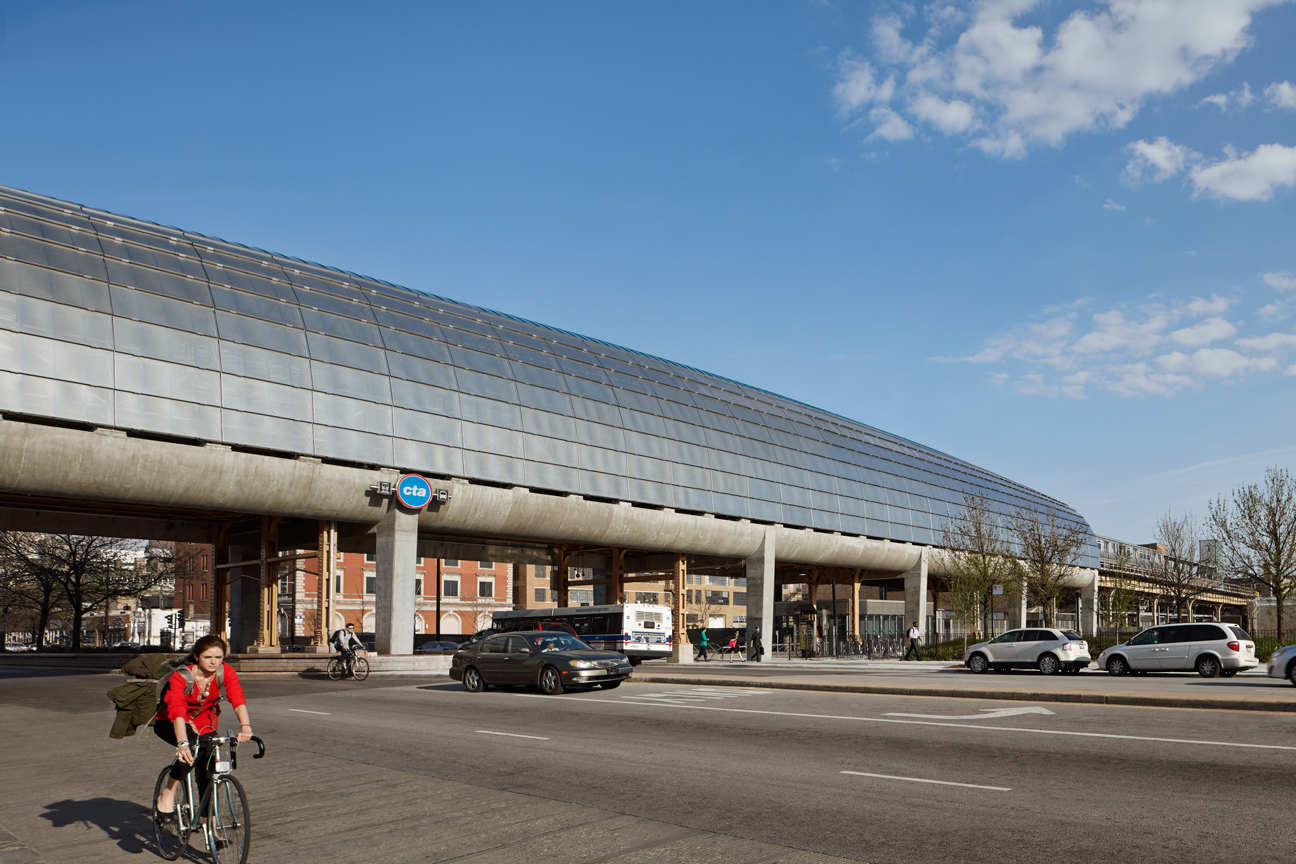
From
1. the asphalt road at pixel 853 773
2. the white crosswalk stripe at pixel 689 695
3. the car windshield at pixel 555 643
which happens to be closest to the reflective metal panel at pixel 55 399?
the asphalt road at pixel 853 773

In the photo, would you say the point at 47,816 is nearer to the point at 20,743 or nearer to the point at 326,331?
the point at 20,743

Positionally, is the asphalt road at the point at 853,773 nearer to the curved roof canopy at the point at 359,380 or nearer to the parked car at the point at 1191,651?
the parked car at the point at 1191,651

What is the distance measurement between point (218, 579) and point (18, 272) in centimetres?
1974

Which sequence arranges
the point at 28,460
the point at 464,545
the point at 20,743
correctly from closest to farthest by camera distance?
the point at 20,743, the point at 28,460, the point at 464,545

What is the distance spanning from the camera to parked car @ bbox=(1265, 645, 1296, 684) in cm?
2436

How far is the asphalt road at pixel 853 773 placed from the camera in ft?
26.8

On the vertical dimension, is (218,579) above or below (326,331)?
below

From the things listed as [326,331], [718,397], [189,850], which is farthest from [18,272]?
[718,397]

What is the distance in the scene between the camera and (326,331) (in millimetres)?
41656

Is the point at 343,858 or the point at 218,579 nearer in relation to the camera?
the point at 343,858

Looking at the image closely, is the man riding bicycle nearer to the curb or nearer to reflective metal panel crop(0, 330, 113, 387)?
reflective metal panel crop(0, 330, 113, 387)

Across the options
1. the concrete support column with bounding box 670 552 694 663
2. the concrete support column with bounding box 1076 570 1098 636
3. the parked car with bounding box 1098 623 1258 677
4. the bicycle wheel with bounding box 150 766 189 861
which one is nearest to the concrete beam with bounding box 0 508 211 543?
the concrete support column with bounding box 670 552 694 663

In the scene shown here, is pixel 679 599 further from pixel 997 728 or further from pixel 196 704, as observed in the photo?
pixel 196 704

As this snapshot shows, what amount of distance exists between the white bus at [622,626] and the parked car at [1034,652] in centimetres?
1341
